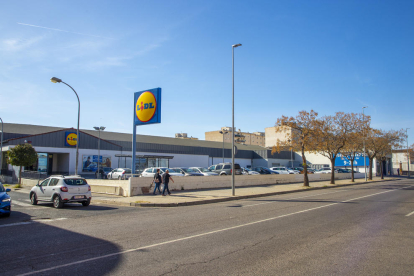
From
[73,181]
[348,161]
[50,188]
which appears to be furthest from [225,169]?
[348,161]

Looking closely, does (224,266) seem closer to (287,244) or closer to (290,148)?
(287,244)

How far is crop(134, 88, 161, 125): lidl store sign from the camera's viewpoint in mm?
21641

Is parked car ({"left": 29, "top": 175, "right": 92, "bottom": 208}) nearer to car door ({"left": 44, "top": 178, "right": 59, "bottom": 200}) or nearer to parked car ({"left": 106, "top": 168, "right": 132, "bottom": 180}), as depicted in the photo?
car door ({"left": 44, "top": 178, "right": 59, "bottom": 200})

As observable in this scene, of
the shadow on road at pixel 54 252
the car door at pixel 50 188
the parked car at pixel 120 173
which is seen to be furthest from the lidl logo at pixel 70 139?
the shadow on road at pixel 54 252

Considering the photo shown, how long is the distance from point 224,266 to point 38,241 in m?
5.00

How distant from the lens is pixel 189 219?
10852mm

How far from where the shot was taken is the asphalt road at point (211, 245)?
17.3ft

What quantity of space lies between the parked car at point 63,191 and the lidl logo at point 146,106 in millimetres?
7885

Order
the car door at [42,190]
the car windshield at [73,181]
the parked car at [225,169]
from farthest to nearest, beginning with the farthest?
the parked car at [225,169], the car door at [42,190], the car windshield at [73,181]

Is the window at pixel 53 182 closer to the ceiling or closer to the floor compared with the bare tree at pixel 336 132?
closer to the floor

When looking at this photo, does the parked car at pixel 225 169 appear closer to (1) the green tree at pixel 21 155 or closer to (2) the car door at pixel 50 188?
(1) the green tree at pixel 21 155

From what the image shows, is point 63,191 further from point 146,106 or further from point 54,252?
point 146,106

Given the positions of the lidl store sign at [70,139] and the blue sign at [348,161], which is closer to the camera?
the lidl store sign at [70,139]

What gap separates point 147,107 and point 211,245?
54.5 feet
